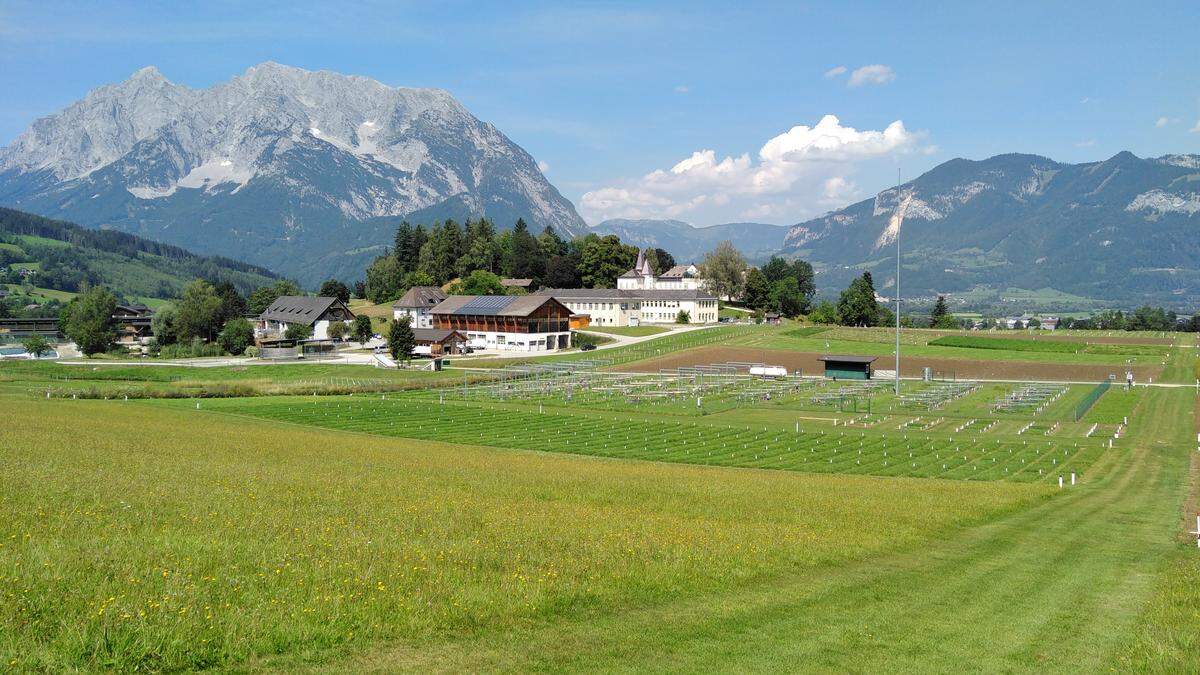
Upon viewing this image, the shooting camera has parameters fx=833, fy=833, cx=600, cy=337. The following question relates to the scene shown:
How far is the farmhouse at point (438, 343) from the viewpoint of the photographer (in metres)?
114

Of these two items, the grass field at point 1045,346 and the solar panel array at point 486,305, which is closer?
the grass field at point 1045,346

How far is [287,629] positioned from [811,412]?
5700 cm

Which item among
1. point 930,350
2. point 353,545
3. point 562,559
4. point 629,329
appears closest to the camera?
point 353,545

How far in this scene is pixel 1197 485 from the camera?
34.2 m

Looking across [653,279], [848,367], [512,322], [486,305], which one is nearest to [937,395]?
[848,367]

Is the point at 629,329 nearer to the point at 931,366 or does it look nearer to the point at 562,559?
the point at 931,366

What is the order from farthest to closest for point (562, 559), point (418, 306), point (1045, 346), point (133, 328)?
point (133, 328) → point (418, 306) → point (1045, 346) → point (562, 559)

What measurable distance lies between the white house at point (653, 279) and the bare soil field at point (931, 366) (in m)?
55.3

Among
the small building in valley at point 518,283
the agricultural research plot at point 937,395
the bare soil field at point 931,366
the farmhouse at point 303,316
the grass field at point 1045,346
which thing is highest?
the small building in valley at point 518,283

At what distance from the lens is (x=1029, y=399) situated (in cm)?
6938

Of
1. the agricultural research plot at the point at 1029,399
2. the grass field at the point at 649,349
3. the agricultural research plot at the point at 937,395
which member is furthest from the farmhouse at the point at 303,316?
the agricultural research plot at the point at 1029,399

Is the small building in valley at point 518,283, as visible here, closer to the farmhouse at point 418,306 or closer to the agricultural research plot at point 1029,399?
the farmhouse at point 418,306

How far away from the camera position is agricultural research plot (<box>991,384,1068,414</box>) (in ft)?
215

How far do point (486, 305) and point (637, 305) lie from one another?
1471 inches
